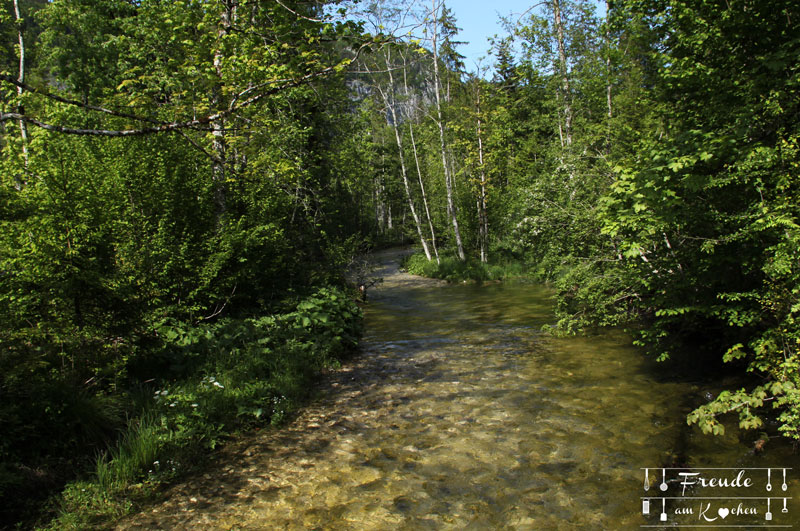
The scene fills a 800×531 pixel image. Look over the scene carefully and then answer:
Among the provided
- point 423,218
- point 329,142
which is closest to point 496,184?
point 423,218

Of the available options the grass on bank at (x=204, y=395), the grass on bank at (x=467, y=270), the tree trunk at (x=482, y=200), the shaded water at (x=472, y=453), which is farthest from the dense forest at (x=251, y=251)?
the tree trunk at (x=482, y=200)

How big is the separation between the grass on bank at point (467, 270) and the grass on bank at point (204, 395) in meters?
14.0

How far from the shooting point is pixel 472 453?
507 cm

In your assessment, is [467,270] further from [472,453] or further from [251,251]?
[472,453]

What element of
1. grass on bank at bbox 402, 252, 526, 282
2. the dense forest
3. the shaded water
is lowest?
the shaded water

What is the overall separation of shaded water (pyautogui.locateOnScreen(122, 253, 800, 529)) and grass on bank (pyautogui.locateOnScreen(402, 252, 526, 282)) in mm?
13998

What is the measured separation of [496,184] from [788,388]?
Result: 30.5 metres

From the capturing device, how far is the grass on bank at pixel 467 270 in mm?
22781

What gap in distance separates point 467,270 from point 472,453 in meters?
18.7

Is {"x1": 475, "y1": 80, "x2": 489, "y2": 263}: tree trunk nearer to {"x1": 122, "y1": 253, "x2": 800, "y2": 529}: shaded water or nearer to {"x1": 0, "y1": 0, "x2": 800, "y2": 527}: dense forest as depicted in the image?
{"x1": 0, "y1": 0, "x2": 800, "y2": 527}: dense forest

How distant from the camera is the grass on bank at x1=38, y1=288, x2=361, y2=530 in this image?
13.8 ft

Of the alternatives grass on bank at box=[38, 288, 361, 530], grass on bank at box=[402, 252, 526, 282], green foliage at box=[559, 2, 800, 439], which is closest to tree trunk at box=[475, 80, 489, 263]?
grass on bank at box=[402, 252, 526, 282]

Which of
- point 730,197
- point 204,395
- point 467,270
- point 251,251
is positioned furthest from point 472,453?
point 467,270

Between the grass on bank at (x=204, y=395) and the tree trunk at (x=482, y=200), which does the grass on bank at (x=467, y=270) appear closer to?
the tree trunk at (x=482, y=200)
